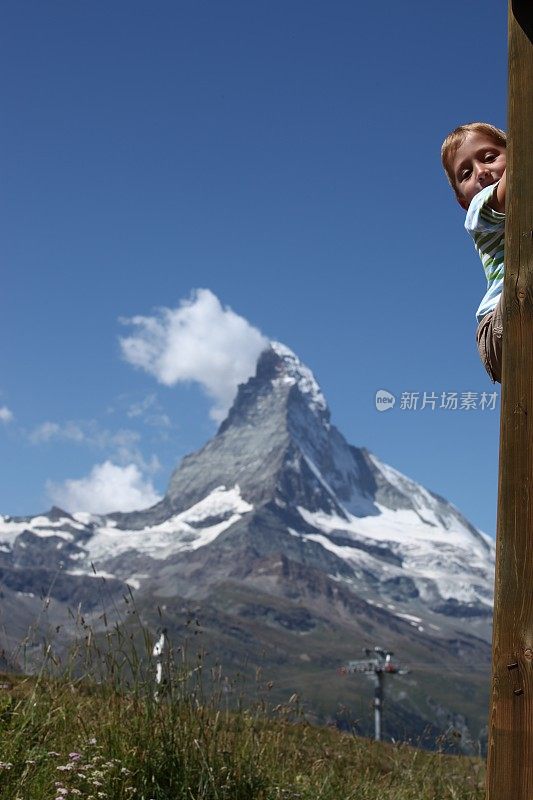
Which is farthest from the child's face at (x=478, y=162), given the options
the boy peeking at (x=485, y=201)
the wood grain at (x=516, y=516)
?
the wood grain at (x=516, y=516)

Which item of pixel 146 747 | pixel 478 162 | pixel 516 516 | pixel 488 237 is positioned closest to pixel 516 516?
pixel 516 516

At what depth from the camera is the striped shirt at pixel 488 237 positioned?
2.70m

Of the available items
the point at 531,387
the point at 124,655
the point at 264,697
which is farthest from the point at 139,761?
the point at 531,387

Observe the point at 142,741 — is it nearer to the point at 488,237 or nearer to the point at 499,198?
the point at 488,237

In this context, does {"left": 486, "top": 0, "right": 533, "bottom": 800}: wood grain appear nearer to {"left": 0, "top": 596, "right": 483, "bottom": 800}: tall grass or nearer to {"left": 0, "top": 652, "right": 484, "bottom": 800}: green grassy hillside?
{"left": 0, "top": 652, "right": 484, "bottom": 800}: green grassy hillside

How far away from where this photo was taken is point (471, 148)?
2.86 m

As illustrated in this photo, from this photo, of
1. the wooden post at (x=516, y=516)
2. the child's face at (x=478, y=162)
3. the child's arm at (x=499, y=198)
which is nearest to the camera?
the wooden post at (x=516, y=516)

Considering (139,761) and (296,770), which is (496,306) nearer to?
(139,761)

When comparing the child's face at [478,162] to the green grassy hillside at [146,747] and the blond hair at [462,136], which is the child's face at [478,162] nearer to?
→ the blond hair at [462,136]

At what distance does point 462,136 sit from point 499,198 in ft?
1.05

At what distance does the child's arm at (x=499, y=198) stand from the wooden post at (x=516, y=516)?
15cm

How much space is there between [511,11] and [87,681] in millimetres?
4651

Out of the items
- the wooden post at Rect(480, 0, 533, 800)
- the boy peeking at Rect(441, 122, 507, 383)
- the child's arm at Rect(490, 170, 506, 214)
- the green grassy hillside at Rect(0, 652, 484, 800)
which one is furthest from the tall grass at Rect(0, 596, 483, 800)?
the child's arm at Rect(490, 170, 506, 214)

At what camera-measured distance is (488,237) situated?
2768 millimetres
